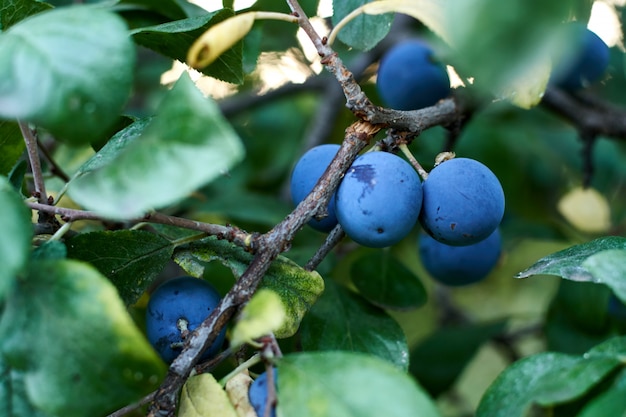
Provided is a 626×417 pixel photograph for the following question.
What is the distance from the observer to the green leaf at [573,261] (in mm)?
710

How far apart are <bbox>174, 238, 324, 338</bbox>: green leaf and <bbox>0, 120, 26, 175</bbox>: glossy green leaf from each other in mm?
243

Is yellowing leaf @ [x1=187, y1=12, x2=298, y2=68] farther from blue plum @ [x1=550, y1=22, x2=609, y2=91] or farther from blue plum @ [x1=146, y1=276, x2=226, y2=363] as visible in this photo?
blue plum @ [x1=550, y1=22, x2=609, y2=91]

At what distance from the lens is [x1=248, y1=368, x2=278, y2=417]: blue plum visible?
0.64 meters

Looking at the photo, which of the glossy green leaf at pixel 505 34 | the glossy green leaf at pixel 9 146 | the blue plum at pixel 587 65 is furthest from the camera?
the blue plum at pixel 587 65

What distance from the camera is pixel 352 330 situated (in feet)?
2.95

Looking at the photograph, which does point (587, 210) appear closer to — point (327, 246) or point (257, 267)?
point (327, 246)

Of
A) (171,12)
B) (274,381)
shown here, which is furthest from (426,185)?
(171,12)

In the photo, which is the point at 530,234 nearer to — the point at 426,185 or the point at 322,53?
the point at 426,185

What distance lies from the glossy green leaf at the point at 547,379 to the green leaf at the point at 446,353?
728 mm

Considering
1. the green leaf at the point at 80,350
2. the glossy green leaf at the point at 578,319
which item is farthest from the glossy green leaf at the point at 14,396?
the glossy green leaf at the point at 578,319

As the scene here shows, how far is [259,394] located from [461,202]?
274 millimetres

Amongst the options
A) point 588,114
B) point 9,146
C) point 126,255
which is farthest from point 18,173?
point 588,114

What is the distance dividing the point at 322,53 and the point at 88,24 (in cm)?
24

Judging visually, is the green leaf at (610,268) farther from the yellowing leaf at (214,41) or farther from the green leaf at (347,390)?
the yellowing leaf at (214,41)
